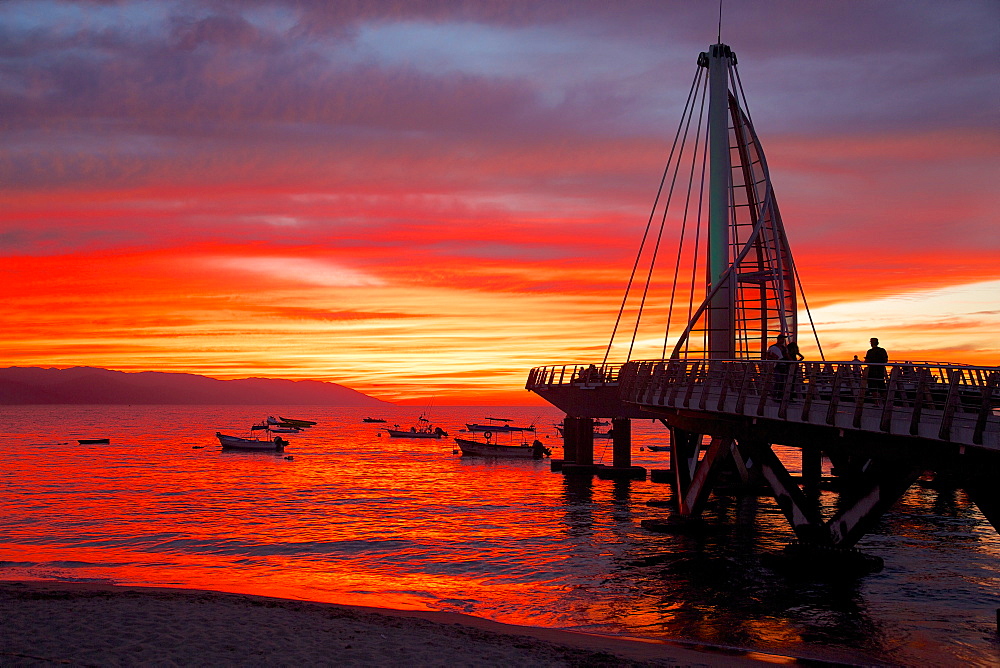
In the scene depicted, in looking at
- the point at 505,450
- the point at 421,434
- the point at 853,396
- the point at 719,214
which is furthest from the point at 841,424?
the point at 421,434

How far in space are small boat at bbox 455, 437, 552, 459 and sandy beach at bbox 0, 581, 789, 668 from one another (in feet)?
228

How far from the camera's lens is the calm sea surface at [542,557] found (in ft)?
66.6

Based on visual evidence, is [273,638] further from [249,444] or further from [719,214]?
[249,444]

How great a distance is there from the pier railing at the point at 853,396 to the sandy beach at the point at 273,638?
5.80 meters

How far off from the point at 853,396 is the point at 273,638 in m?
14.6

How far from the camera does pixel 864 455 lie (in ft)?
63.9

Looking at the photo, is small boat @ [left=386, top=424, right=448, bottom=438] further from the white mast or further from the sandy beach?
the sandy beach

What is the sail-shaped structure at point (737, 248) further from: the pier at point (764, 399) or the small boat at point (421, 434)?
the small boat at point (421, 434)

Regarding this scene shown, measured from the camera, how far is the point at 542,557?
3075 centimetres

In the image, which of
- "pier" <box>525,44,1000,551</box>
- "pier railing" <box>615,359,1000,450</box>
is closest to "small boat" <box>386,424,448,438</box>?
"pier" <box>525,44,1000,551</box>

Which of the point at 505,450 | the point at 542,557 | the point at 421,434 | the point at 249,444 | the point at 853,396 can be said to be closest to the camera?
the point at 853,396

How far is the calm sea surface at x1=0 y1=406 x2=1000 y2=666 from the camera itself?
20.3 m

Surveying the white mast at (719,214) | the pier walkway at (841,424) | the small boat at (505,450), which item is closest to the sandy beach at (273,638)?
the pier walkway at (841,424)

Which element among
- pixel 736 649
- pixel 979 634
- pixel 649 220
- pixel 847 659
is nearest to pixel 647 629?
pixel 736 649
